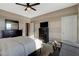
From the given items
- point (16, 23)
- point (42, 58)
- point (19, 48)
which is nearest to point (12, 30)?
point (16, 23)

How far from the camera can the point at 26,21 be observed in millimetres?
6184

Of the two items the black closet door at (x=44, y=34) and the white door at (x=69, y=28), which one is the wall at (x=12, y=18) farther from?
the white door at (x=69, y=28)

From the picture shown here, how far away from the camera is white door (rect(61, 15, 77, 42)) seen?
357 cm

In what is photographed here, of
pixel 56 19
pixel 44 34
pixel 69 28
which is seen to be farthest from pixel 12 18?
pixel 69 28

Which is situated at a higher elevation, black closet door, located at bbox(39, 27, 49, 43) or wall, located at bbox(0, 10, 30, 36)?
wall, located at bbox(0, 10, 30, 36)

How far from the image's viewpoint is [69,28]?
3.80m

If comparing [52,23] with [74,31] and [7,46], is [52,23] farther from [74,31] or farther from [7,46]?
[7,46]

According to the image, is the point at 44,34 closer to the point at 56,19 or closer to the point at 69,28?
the point at 56,19

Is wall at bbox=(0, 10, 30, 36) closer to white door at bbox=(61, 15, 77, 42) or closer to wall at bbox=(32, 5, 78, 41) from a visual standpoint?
wall at bbox=(32, 5, 78, 41)

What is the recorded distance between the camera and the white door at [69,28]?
3568 millimetres

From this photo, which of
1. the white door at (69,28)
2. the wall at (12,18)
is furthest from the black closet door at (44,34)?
the wall at (12,18)

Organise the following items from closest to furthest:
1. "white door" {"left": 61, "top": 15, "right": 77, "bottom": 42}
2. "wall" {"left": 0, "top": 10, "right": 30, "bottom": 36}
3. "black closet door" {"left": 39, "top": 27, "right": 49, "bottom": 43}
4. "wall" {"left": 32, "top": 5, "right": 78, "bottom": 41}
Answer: "white door" {"left": 61, "top": 15, "right": 77, "bottom": 42}
"wall" {"left": 32, "top": 5, "right": 78, "bottom": 41}
"wall" {"left": 0, "top": 10, "right": 30, "bottom": 36}
"black closet door" {"left": 39, "top": 27, "right": 49, "bottom": 43}

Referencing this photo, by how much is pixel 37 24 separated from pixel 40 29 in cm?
62

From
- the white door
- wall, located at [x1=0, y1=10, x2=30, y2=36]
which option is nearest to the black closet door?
the white door
